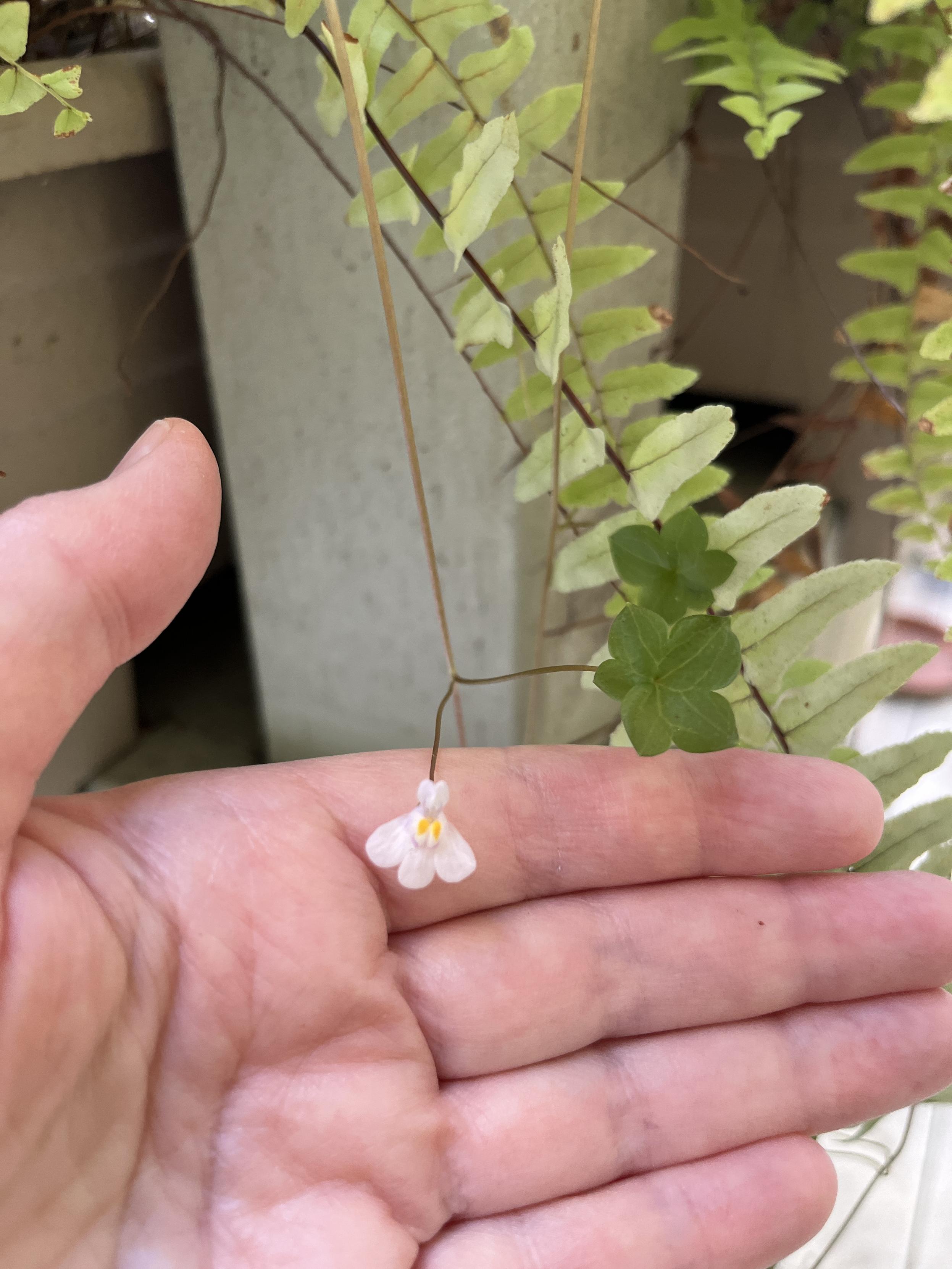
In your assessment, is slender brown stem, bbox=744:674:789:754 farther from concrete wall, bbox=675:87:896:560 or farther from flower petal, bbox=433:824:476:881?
concrete wall, bbox=675:87:896:560

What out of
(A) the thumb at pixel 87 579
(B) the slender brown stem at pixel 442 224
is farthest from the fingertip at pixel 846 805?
(A) the thumb at pixel 87 579

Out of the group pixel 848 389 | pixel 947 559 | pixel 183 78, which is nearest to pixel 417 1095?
pixel 947 559

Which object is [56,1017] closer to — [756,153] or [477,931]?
[477,931]

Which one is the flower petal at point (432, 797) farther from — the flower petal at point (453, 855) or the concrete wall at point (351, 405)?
the concrete wall at point (351, 405)

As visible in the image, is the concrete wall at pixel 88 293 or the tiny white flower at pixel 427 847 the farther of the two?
the concrete wall at pixel 88 293

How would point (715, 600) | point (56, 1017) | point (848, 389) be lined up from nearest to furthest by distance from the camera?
point (56, 1017) < point (715, 600) < point (848, 389)

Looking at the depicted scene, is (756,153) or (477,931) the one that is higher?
(756,153)
